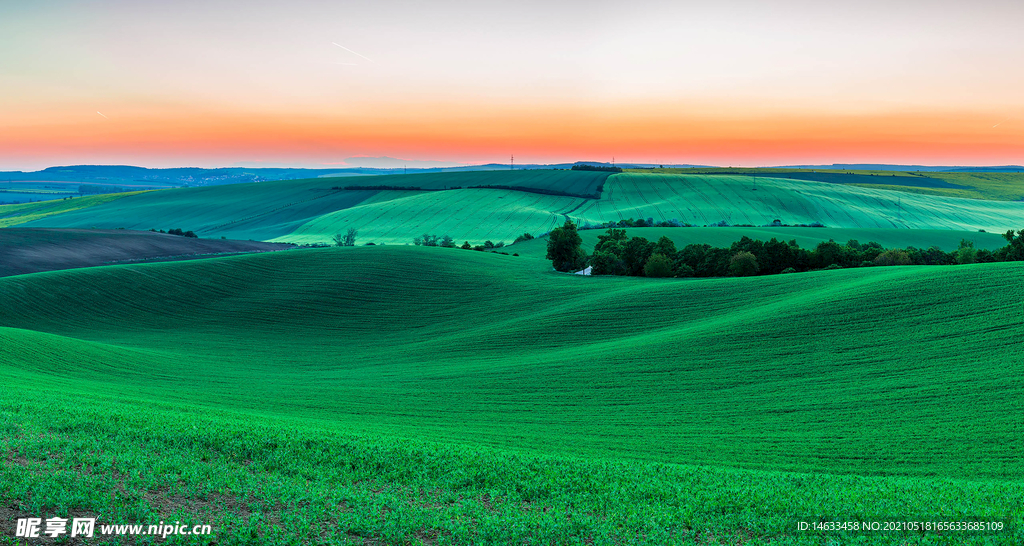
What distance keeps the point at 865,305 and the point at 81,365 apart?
43.4 m

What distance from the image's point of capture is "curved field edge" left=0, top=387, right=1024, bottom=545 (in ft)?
34.2

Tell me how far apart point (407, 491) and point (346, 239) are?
12601cm

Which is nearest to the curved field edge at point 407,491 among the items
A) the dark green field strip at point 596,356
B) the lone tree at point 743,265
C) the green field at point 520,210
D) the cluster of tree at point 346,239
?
the dark green field strip at point 596,356

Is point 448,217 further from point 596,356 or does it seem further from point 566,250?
point 596,356

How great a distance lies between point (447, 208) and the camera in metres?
160

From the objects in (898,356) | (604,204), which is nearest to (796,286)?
(898,356)

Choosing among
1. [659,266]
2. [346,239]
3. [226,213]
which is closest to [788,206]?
[659,266]

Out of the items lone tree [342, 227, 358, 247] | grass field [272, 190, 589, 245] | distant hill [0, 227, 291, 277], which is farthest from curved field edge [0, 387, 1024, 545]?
lone tree [342, 227, 358, 247]

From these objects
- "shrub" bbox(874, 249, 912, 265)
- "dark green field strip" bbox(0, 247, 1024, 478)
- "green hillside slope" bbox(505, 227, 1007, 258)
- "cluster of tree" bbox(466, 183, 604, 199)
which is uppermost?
"cluster of tree" bbox(466, 183, 604, 199)

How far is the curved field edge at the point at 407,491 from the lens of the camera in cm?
1043

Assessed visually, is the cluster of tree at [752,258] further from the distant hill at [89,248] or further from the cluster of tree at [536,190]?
the cluster of tree at [536,190]

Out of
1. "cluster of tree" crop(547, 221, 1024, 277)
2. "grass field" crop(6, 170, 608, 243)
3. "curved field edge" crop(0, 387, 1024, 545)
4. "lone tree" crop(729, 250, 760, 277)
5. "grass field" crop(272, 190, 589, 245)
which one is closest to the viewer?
"curved field edge" crop(0, 387, 1024, 545)

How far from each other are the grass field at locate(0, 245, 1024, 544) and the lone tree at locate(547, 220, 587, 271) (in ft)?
30.8

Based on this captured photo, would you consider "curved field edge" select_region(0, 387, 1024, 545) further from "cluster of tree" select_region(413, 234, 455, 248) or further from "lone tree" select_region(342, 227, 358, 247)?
"lone tree" select_region(342, 227, 358, 247)
